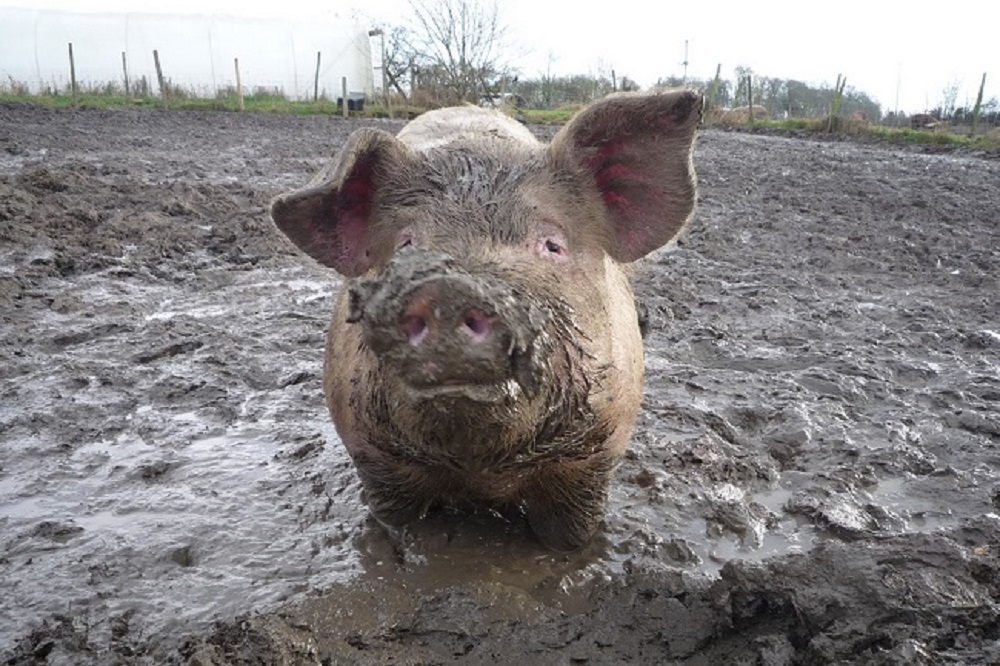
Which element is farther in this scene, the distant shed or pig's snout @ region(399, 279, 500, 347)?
the distant shed

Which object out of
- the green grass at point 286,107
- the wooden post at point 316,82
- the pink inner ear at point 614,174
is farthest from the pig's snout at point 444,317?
the wooden post at point 316,82

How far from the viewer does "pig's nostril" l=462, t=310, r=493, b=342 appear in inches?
81.7

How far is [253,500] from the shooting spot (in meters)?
3.75

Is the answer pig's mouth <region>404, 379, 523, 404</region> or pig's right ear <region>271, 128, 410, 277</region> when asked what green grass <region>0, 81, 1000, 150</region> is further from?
pig's mouth <region>404, 379, 523, 404</region>

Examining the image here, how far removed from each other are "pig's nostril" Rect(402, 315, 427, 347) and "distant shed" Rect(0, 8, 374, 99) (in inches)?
1334

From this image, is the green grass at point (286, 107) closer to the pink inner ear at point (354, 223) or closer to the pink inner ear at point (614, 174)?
the pink inner ear at point (614, 174)

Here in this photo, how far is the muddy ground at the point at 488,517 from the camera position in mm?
2861

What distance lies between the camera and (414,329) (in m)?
2.11

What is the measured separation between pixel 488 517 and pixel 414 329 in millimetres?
1683

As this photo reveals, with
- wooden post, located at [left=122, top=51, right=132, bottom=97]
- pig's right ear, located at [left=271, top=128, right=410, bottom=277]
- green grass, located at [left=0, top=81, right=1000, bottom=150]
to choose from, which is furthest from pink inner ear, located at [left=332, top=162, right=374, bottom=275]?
wooden post, located at [left=122, top=51, right=132, bottom=97]

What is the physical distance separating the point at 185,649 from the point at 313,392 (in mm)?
2319

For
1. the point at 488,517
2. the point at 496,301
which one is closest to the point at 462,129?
the point at 488,517

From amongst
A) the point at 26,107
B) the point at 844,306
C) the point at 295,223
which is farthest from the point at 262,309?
the point at 26,107

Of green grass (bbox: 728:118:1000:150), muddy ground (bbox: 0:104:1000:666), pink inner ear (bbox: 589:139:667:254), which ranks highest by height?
pink inner ear (bbox: 589:139:667:254)
